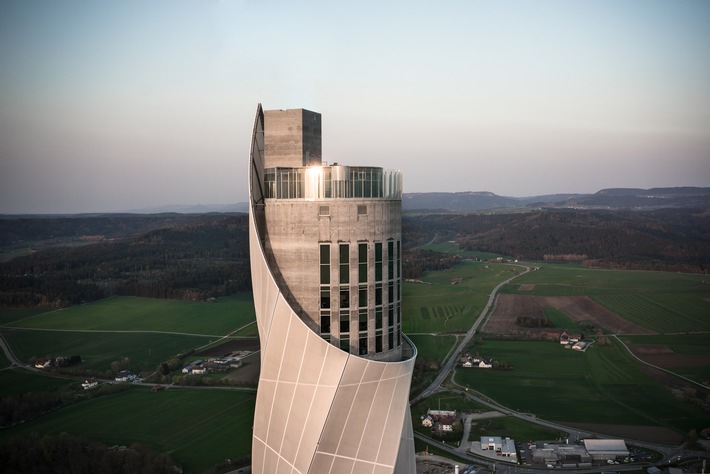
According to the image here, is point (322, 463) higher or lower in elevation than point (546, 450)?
higher

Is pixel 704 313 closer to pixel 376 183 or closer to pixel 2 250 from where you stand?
pixel 376 183

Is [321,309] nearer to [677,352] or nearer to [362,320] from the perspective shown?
[362,320]

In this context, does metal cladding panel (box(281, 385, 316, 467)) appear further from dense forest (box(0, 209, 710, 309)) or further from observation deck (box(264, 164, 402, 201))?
dense forest (box(0, 209, 710, 309))

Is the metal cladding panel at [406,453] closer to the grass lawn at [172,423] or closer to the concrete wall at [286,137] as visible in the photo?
the concrete wall at [286,137]

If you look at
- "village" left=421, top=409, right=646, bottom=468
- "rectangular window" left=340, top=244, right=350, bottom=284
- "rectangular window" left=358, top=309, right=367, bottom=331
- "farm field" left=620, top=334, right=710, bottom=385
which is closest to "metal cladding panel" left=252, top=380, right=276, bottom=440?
"rectangular window" left=358, top=309, right=367, bottom=331

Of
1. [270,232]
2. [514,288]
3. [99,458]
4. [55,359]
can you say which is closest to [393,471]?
[270,232]

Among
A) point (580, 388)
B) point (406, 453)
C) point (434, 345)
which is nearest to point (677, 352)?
point (580, 388)
